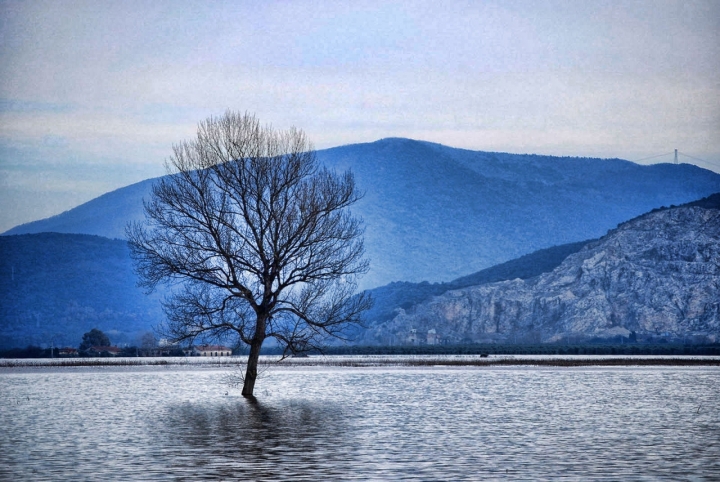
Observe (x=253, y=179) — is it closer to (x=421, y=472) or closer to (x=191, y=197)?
(x=191, y=197)

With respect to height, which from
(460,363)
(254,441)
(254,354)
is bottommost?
(254,441)

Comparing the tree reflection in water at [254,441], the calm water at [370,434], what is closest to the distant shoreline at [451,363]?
the calm water at [370,434]

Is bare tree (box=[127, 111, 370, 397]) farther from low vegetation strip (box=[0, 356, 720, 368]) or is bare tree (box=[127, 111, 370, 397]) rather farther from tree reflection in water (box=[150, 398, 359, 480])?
low vegetation strip (box=[0, 356, 720, 368])

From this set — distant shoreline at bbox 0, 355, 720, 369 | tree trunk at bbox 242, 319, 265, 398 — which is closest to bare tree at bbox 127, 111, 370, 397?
tree trunk at bbox 242, 319, 265, 398

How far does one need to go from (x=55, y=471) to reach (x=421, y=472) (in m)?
9.83

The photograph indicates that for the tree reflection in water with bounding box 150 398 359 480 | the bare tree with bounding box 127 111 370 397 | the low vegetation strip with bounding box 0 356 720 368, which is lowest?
the tree reflection in water with bounding box 150 398 359 480

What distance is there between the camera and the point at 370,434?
35500 mm

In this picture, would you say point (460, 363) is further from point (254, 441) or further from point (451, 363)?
point (254, 441)

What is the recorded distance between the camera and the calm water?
1051 inches

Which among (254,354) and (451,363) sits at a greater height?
(254,354)

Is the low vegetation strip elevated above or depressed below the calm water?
above

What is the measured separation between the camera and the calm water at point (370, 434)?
2670cm

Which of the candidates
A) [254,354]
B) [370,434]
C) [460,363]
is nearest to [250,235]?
[254,354]

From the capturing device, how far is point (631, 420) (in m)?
39.7
